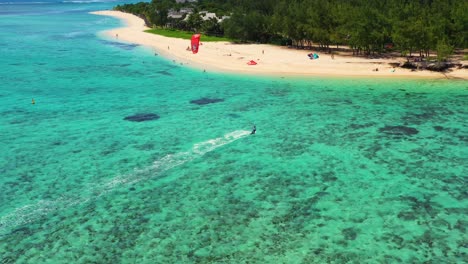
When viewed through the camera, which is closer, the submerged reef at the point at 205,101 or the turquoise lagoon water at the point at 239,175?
the turquoise lagoon water at the point at 239,175

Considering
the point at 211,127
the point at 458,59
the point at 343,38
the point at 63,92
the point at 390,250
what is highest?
the point at 343,38

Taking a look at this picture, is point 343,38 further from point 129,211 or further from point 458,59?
point 129,211

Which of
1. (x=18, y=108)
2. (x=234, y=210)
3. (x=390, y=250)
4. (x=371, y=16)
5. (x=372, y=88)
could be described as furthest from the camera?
(x=371, y=16)

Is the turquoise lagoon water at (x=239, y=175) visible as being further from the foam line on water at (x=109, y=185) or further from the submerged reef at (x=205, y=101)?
the submerged reef at (x=205, y=101)

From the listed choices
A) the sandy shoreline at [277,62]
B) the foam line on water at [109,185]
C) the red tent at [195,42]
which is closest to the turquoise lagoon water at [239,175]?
the foam line on water at [109,185]

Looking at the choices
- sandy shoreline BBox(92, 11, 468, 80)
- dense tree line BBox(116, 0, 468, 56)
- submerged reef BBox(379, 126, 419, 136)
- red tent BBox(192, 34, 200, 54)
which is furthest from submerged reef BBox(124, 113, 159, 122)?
dense tree line BBox(116, 0, 468, 56)

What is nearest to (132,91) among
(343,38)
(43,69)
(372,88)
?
(43,69)
